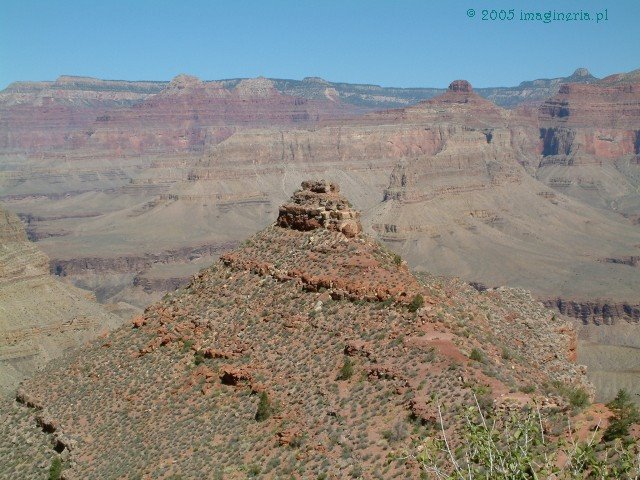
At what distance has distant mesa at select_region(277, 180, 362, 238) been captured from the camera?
2870cm

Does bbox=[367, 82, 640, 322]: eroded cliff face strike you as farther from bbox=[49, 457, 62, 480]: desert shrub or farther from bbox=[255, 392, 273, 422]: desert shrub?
bbox=[49, 457, 62, 480]: desert shrub

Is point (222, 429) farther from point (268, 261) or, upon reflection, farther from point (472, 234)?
point (472, 234)

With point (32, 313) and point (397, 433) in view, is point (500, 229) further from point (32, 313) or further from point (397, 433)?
point (397, 433)

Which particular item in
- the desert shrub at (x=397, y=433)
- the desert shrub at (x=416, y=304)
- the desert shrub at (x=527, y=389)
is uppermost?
the desert shrub at (x=416, y=304)

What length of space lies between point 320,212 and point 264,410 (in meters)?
9.38

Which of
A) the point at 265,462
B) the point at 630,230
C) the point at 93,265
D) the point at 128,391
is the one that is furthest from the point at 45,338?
the point at 630,230

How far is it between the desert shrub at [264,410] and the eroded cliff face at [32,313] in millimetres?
31386

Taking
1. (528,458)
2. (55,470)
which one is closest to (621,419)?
(528,458)

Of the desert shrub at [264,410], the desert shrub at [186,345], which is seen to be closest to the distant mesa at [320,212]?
the desert shrub at [186,345]

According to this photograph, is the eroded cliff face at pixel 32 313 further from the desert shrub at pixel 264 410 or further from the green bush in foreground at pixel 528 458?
the green bush in foreground at pixel 528 458

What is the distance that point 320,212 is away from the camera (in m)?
29.2

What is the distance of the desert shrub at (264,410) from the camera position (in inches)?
863

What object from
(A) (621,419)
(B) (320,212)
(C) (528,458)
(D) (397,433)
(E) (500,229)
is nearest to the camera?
(C) (528,458)

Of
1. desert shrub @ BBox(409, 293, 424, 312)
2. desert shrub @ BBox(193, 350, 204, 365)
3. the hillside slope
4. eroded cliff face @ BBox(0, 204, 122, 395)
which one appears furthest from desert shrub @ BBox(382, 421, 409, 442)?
eroded cliff face @ BBox(0, 204, 122, 395)
